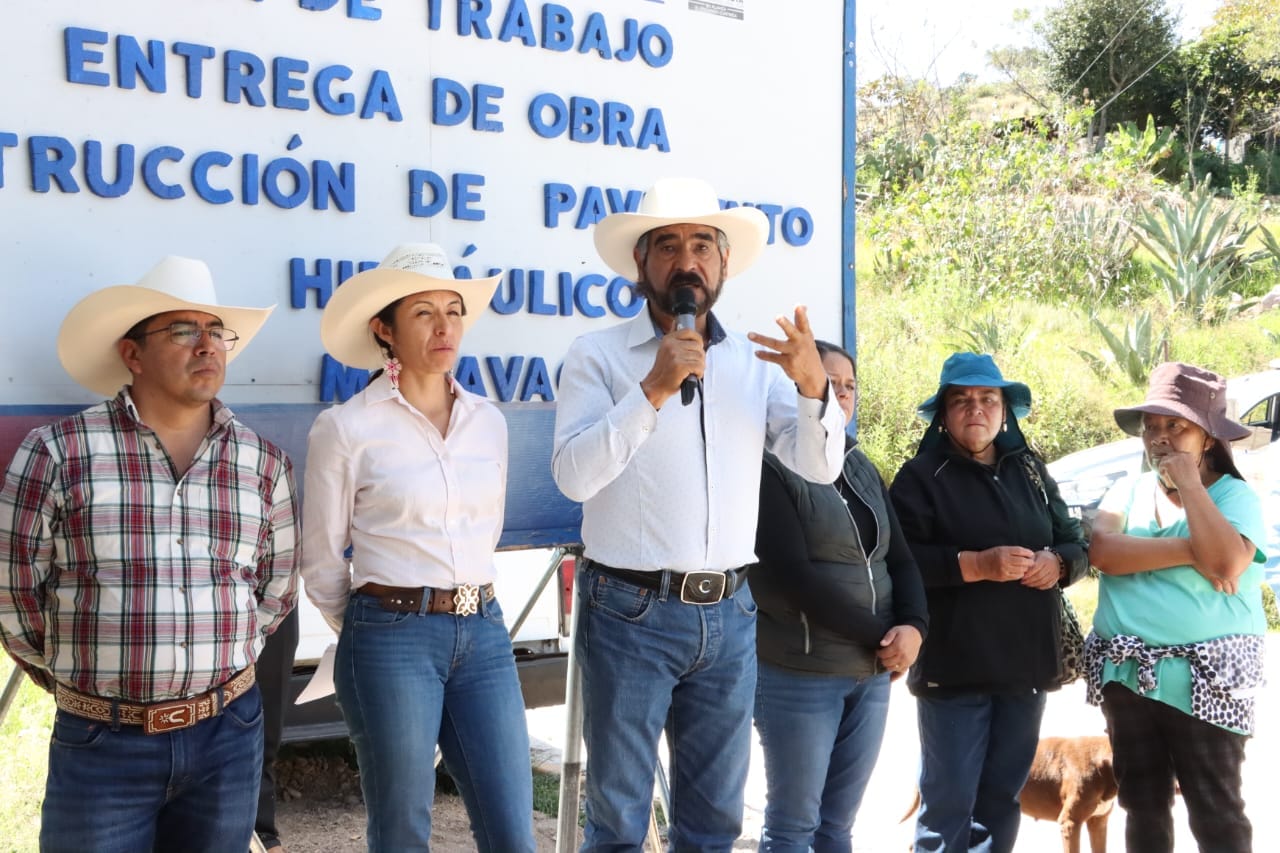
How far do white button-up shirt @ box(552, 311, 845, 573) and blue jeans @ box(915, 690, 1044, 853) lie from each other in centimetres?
107

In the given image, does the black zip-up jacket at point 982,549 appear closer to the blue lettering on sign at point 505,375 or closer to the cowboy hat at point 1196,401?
the cowboy hat at point 1196,401

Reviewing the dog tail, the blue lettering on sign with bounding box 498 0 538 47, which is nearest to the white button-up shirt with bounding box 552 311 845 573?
the blue lettering on sign with bounding box 498 0 538 47

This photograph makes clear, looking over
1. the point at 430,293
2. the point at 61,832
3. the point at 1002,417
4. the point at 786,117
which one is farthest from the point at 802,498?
the point at 61,832

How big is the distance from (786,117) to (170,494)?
2.49 metres

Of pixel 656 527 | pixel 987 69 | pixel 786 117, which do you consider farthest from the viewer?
pixel 987 69

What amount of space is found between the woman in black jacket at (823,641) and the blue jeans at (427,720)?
30.4 inches

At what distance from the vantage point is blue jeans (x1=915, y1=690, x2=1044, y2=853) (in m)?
3.65

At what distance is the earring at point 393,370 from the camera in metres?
2.92

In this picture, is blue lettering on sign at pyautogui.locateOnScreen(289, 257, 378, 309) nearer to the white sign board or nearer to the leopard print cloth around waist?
the white sign board

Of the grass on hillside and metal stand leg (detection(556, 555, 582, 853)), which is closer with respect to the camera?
metal stand leg (detection(556, 555, 582, 853))

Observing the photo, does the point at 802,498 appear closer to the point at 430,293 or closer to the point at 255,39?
the point at 430,293

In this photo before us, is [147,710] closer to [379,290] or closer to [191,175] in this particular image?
[379,290]

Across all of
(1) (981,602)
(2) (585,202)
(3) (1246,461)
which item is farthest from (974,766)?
(3) (1246,461)

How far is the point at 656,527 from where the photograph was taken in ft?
9.50
